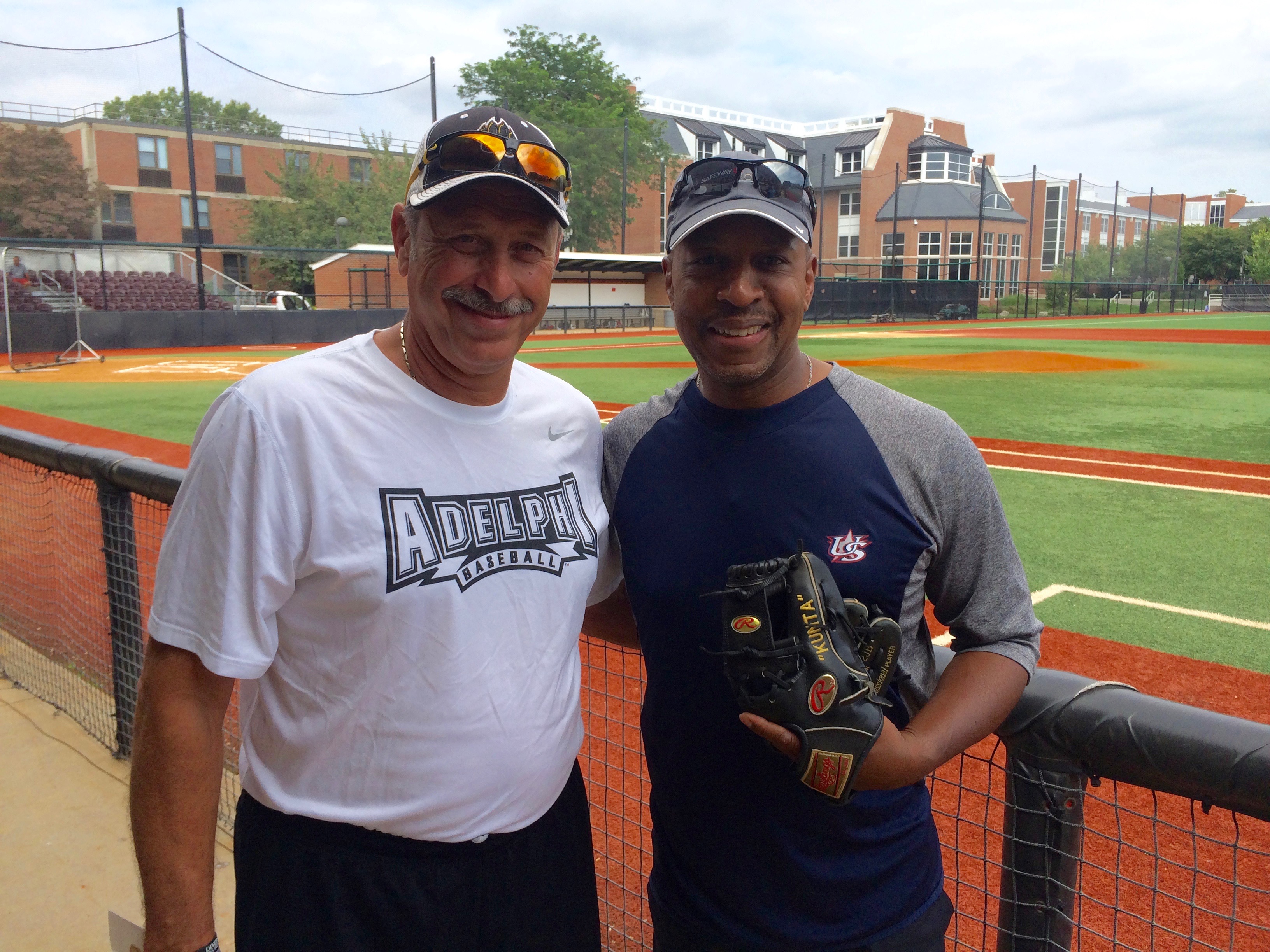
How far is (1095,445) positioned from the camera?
11.5m

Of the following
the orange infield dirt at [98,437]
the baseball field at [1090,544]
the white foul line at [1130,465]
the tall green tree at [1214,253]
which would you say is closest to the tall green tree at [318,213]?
the baseball field at [1090,544]

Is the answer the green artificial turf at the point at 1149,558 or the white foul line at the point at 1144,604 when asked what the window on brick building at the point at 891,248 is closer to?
the green artificial turf at the point at 1149,558

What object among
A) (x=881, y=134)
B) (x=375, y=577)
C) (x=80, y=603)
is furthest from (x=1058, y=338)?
(x=881, y=134)

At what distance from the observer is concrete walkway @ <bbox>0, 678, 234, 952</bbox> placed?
10.6ft

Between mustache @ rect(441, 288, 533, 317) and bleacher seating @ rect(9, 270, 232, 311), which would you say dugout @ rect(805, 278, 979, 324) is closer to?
bleacher seating @ rect(9, 270, 232, 311)

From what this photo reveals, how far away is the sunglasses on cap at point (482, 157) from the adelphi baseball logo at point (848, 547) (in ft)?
2.87

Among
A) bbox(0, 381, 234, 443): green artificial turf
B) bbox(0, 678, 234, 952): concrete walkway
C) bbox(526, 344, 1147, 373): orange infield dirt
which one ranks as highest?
bbox(526, 344, 1147, 373): orange infield dirt

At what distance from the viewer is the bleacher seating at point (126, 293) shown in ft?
97.9

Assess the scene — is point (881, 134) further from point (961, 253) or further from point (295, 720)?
point (295, 720)

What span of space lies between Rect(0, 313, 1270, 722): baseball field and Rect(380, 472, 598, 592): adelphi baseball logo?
3789mm

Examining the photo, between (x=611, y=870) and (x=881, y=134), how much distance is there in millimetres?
79390

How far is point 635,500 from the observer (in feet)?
6.65

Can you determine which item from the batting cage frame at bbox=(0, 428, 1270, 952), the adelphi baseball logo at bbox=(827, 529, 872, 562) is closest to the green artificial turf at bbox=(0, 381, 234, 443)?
the batting cage frame at bbox=(0, 428, 1270, 952)

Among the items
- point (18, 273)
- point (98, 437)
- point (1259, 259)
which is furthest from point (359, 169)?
point (1259, 259)
